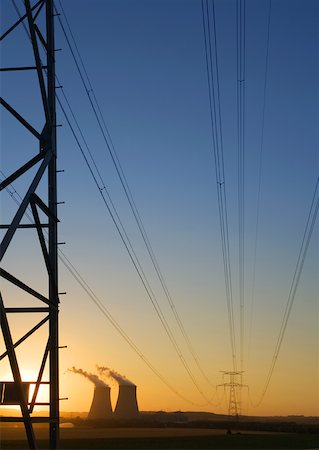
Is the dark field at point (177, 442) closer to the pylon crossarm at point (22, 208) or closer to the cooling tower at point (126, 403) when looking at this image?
the pylon crossarm at point (22, 208)

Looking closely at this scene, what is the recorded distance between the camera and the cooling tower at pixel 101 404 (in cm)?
16312

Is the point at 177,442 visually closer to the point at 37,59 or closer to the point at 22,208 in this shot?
the point at 22,208

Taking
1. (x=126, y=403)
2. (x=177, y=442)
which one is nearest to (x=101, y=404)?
(x=126, y=403)

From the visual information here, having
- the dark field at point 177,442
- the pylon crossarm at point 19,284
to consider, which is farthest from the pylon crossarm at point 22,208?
the dark field at point 177,442

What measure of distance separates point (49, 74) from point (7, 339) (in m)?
10.6

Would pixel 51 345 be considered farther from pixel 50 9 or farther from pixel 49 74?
pixel 50 9

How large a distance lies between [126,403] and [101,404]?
6.94m

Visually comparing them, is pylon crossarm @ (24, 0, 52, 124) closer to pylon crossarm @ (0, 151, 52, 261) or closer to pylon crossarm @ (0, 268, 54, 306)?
pylon crossarm @ (0, 151, 52, 261)

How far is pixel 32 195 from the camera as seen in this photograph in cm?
2016

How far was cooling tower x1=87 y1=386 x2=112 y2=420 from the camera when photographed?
535ft

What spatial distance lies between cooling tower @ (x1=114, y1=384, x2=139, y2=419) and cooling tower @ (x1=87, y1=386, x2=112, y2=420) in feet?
8.42

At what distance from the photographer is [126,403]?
165250 millimetres

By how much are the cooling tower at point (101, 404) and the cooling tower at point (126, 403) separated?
2.57 m

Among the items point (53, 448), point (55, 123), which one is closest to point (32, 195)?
point (55, 123)
